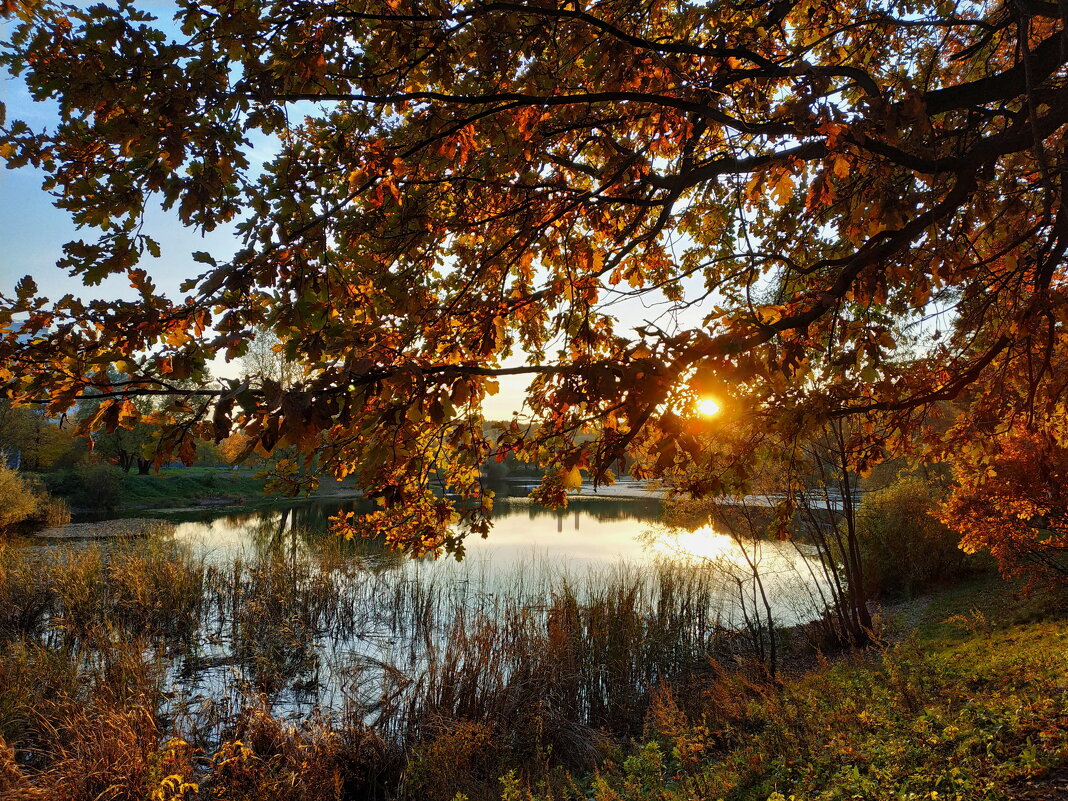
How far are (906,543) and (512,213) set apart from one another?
36.0 ft

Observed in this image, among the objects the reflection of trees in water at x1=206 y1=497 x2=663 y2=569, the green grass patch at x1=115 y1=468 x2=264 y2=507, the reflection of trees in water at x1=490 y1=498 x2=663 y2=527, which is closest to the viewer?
the reflection of trees in water at x1=206 y1=497 x2=663 y2=569

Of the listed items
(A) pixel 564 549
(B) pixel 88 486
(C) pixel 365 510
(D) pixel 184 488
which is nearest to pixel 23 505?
(B) pixel 88 486

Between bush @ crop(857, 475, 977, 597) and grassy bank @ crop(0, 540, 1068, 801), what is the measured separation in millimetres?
1258

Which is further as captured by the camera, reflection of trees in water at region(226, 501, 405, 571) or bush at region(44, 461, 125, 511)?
bush at region(44, 461, 125, 511)

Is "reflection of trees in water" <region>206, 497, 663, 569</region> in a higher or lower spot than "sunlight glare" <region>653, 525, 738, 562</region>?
lower

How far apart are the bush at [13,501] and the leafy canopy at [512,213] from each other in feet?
66.7

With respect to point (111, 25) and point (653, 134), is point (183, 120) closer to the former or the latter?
point (111, 25)

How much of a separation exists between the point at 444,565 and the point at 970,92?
11.6 m

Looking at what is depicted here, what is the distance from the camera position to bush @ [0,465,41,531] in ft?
58.6

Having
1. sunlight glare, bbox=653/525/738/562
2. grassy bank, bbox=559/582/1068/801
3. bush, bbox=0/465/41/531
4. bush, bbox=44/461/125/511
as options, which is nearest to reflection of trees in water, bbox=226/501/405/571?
grassy bank, bbox=559/582/1068/801

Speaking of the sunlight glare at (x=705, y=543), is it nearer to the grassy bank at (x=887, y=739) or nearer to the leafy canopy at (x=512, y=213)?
the grassy bank at (x=887, y=739)

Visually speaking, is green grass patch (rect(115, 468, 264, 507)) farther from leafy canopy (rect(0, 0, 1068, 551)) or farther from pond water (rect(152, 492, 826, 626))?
leafy canopy (rect(0, 0, 1068, 551))

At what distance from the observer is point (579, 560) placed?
47.8 ft

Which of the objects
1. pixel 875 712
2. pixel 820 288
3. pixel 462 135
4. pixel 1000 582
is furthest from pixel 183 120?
pixel 1000 582
